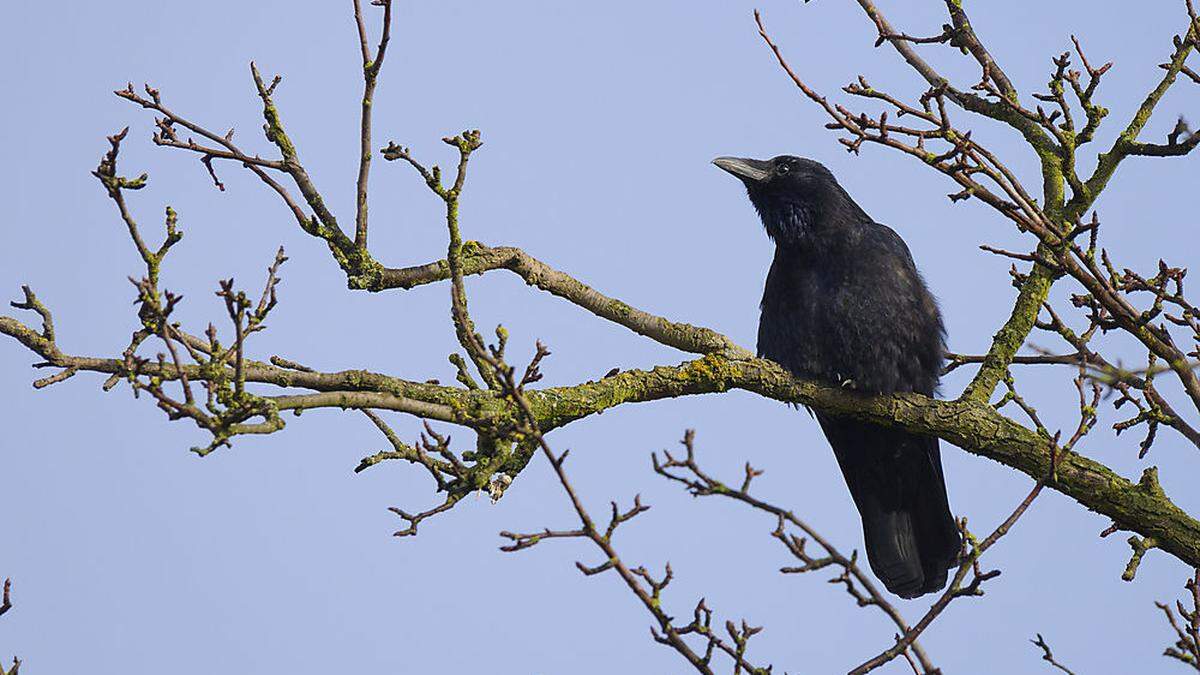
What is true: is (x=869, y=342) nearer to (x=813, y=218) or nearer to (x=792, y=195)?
(x=813, y=218)

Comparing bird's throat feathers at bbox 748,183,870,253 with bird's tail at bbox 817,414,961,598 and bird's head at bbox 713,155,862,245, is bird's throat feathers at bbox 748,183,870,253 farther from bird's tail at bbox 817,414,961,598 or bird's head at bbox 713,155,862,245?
bird's tail at bbox 817,414,961,598

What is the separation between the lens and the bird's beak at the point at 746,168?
7.41 m

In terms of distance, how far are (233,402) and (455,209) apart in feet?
2.94

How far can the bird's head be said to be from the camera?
693 centimetres

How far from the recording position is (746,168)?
24.5 feet

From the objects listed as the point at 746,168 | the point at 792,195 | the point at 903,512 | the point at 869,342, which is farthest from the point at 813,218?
the point at 903,512

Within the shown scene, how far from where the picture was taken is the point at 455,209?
13.4 ft

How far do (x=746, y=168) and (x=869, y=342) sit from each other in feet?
5.72

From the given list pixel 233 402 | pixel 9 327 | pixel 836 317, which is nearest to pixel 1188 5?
pixel 836 317

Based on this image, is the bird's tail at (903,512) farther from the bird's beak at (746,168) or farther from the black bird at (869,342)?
the bird's beak at (746,168)

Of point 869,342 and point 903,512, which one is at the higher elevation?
point 869,342

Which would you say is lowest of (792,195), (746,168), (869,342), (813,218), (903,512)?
(903,512)

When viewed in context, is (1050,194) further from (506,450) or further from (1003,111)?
(506,450)

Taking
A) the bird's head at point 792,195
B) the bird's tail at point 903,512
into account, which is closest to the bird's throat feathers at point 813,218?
the bird's head at point 792,195
